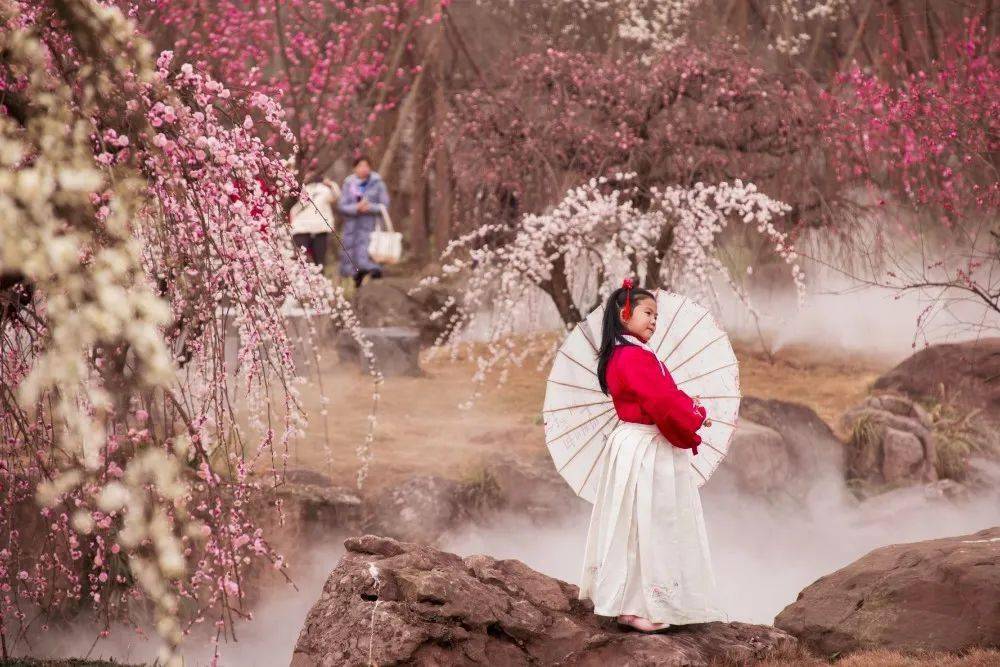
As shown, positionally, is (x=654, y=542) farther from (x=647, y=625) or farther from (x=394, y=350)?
(x=394, y=350)

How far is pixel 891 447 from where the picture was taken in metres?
7.92

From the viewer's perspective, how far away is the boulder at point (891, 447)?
7859 millimetres

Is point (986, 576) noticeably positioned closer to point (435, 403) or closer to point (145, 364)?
point (145, 364)

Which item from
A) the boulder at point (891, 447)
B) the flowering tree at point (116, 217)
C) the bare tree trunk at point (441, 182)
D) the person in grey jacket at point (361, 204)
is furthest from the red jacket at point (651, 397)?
the bare tree trunk at point (441, 182)

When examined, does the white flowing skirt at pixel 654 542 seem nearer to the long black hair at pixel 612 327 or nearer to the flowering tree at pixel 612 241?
the long black hair at pixel 612 327

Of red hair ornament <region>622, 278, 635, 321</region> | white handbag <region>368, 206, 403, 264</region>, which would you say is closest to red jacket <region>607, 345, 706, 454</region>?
red hair ornament <region>622, 278, 635, 321</region>

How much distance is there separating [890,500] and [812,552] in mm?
775

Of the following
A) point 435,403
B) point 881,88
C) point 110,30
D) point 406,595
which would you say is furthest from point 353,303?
point 110,30

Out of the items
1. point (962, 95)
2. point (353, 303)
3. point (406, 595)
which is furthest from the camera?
point (353, 303)

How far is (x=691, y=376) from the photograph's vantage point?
433 cm

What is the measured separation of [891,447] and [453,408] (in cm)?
315

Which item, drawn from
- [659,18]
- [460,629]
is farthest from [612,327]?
[659,18]

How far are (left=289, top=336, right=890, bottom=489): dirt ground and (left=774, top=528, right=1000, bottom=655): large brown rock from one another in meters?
3.04

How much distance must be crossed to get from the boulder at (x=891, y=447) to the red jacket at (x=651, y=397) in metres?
4.17
